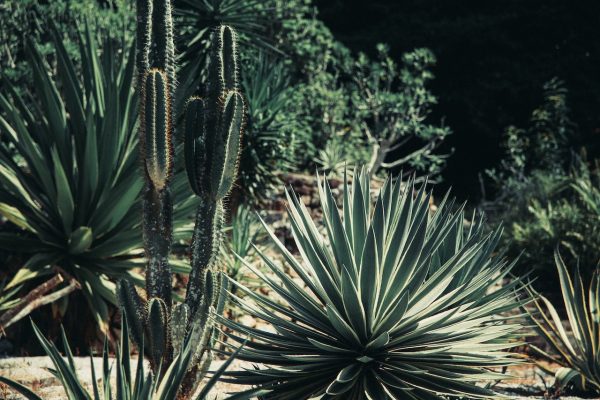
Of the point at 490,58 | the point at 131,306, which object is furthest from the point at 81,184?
the point at 490,58

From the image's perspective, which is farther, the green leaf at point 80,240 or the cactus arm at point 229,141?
the green leaf at point 80,240

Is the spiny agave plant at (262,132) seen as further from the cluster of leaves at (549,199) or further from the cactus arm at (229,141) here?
the cactus arm at (229,141)

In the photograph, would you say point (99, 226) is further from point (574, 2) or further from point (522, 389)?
point (574, 2)

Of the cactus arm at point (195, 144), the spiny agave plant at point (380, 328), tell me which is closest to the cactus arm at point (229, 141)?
the cactus arm at point (195, 144)

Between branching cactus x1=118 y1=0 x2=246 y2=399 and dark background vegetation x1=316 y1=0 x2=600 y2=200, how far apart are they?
11.0 m

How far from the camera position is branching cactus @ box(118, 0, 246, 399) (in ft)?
13.7

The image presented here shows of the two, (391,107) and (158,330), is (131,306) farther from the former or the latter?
(391,107)

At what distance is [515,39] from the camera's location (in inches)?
623

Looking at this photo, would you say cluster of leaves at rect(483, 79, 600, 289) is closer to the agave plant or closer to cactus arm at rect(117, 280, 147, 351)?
the agave plant

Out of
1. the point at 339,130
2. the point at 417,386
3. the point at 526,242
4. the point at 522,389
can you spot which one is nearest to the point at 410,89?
the point at 339,130

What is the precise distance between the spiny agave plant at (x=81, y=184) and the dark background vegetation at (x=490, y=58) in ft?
31.2

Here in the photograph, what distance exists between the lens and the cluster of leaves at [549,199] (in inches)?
376

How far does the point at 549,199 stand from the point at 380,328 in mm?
7976

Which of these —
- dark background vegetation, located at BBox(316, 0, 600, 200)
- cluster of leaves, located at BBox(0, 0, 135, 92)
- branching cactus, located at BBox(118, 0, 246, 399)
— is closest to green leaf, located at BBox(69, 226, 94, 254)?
branching cactus, located at BBox(118, 0, 246, 399)
